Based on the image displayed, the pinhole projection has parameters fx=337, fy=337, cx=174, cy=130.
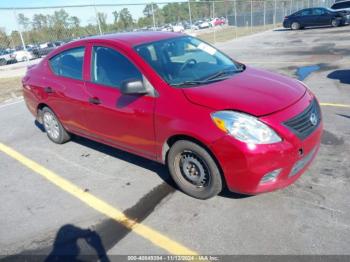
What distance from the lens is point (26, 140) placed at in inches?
241

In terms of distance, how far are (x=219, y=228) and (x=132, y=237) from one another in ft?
2.71

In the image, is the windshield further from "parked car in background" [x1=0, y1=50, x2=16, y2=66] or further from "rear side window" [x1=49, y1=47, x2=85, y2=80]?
"parked car in background" [x1=0, y1=50, x2=16, y2=66]

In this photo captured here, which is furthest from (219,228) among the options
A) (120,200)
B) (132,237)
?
(120,200)

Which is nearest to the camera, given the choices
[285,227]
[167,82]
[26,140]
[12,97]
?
[285,227]

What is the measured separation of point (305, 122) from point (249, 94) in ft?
2.01

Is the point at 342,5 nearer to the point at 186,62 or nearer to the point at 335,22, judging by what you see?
the point at 335,22

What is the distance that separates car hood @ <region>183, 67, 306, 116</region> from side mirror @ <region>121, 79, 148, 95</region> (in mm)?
475

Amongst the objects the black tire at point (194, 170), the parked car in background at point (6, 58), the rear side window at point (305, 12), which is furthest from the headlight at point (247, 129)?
the parked car in background at point (6, 58)

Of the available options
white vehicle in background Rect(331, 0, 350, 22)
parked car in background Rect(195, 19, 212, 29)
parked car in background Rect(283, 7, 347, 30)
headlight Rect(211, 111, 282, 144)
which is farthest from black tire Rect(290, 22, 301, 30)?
headlight Rect(211, 111, 282, 144)

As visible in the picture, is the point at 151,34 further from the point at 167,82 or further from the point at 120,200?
the point at 120,200

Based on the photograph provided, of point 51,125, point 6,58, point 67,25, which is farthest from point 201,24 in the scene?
point 51,125

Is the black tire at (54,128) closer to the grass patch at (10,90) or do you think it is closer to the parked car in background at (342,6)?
the grass patch at (10,90)

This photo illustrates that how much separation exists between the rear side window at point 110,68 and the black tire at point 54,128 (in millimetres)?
1461

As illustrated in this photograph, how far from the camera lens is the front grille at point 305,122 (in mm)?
3179
